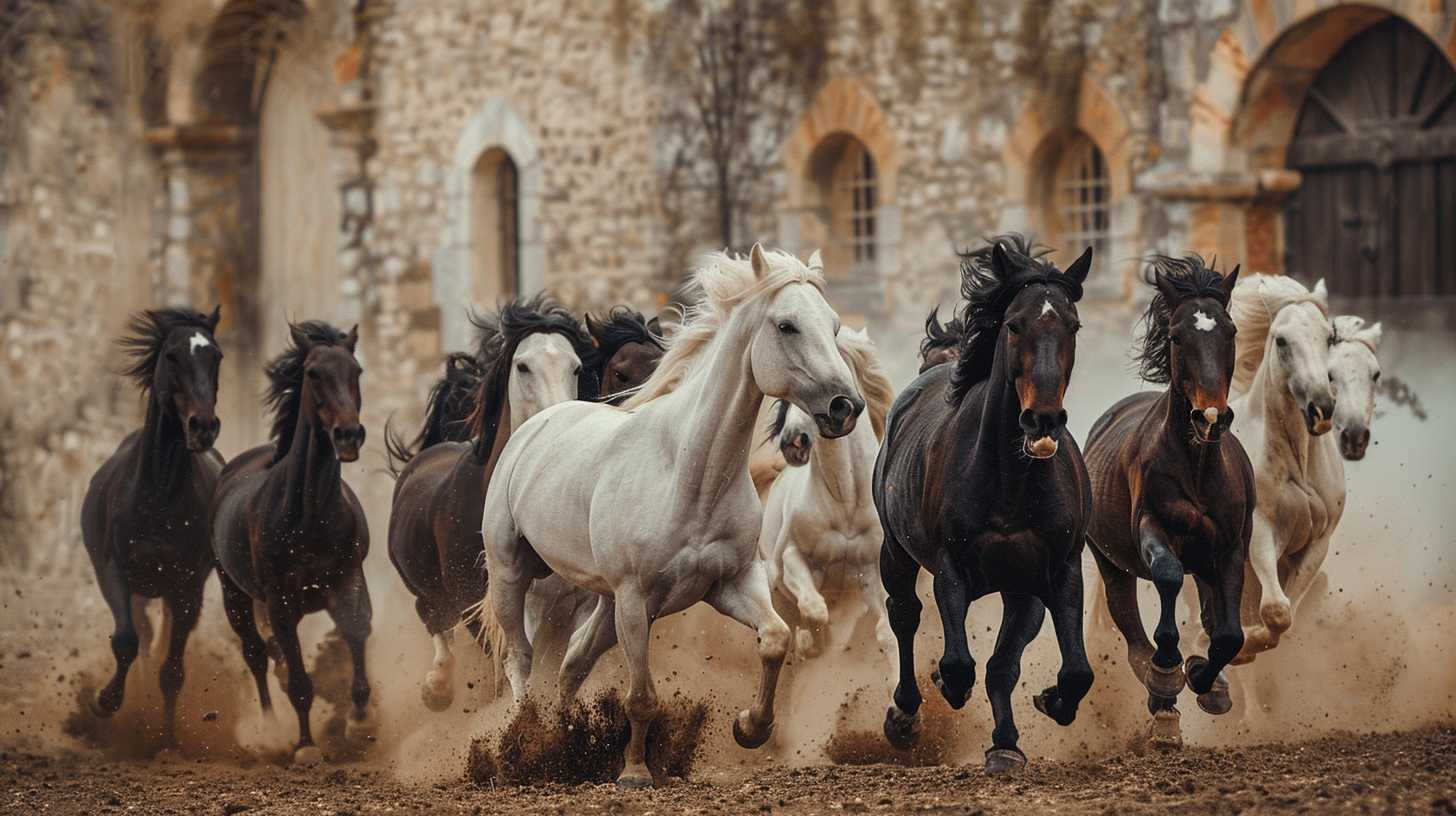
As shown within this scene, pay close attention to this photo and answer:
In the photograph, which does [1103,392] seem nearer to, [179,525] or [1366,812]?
[179,525]

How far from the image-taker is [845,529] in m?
10.9

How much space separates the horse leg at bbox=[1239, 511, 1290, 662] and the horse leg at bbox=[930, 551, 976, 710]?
1.68 meters

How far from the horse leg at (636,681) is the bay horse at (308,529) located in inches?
97.3

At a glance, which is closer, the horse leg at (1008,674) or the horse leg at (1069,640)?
the horse leg at (1069,640)

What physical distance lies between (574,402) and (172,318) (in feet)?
9.31

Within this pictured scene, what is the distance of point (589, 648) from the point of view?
942 cm

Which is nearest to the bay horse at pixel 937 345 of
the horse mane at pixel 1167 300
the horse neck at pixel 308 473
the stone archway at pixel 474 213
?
the horse mane at pixel 1167 300

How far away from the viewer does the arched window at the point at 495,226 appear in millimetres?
20594

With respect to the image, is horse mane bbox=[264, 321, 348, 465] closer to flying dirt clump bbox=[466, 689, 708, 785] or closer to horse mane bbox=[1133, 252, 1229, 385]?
flying dirt clump bbox=[466, 689, 708, 785]

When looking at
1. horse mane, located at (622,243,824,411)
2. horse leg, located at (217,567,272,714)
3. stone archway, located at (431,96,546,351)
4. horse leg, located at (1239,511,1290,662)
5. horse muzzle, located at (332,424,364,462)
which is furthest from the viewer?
stone archway, located at (431,96,546,351)

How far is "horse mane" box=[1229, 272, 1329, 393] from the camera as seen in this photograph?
33.7ft

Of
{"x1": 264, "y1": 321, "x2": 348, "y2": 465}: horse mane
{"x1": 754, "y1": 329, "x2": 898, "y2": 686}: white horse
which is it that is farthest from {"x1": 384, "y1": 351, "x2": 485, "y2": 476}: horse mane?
{"x1": 754, "y1": 329, "x2": 898, "y2": 686}: white horse

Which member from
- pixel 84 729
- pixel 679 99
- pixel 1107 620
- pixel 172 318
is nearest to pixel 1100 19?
pixel 679 99

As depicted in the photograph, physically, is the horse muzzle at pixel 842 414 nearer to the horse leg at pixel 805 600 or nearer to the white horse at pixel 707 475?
the white horse at pixel 707 475
